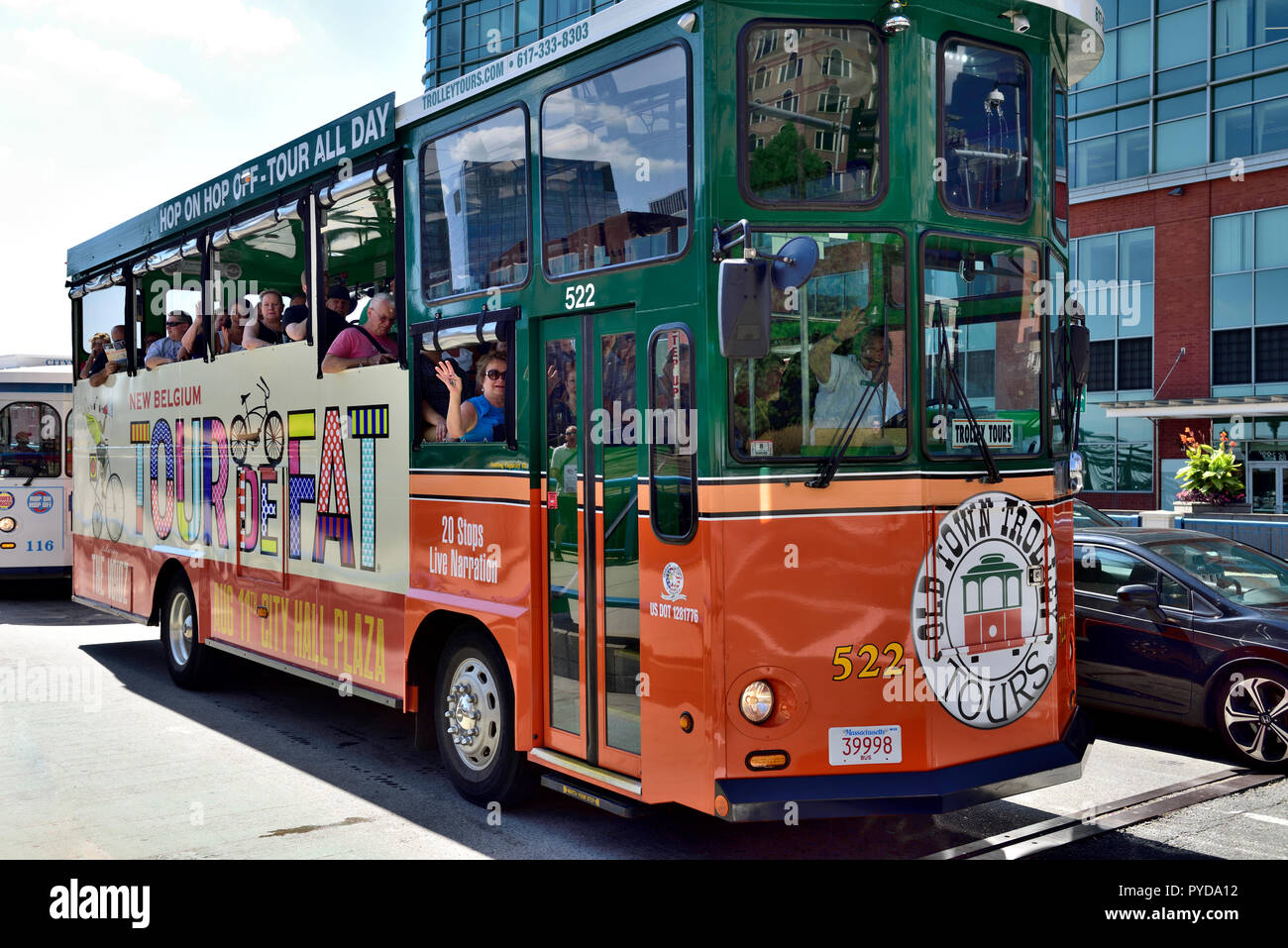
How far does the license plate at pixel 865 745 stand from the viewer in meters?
5.14

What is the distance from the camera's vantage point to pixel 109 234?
1188 centimetres

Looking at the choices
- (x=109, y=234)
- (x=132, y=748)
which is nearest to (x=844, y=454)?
(x=132, y=748)

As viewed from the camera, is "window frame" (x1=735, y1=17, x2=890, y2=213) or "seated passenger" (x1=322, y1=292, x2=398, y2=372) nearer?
"window frame" (x1=735, y1=17, x2=890, y2=213)

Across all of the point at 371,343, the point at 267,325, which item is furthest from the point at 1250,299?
the point at 371,343

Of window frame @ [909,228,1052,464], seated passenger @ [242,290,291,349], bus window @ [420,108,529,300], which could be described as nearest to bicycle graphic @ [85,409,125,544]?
seated passenger @ [242,290,291,349]

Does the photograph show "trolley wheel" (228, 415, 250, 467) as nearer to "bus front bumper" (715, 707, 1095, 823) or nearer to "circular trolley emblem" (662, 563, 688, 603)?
"circular trolley emblem" (662, 563, 688, 603)

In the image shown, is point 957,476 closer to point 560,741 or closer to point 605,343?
point 605,343

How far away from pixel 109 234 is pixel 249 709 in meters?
5.23

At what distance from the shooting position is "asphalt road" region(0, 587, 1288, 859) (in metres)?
6.09

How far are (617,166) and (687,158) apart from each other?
1.71 ft

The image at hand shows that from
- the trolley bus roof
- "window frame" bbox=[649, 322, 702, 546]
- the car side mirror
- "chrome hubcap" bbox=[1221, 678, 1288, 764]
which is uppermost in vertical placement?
the trolley bus roof

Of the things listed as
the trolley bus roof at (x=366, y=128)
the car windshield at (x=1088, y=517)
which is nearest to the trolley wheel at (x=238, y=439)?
the trolley bus roof at (x=366, y=128)

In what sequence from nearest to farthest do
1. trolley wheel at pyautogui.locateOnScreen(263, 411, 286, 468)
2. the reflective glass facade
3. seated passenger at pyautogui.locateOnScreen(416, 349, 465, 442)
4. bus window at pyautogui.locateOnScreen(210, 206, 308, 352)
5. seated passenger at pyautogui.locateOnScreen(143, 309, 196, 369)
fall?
1. seated passenger at pyautogui.locateOnScreen(416, 349, 465, 442)
2. bus window at pyautogui.locateOnScreen(210, 206, 308, 352)
3. trolley wheel at pyautogui.locateOnScreen(263, 411, 286, 468)
4. seated passenger at pyautogui.locateOnScreen(143, 309, 196, 369)
5. the reflective glass facade

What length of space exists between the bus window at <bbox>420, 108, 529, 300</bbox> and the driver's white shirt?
194cm
